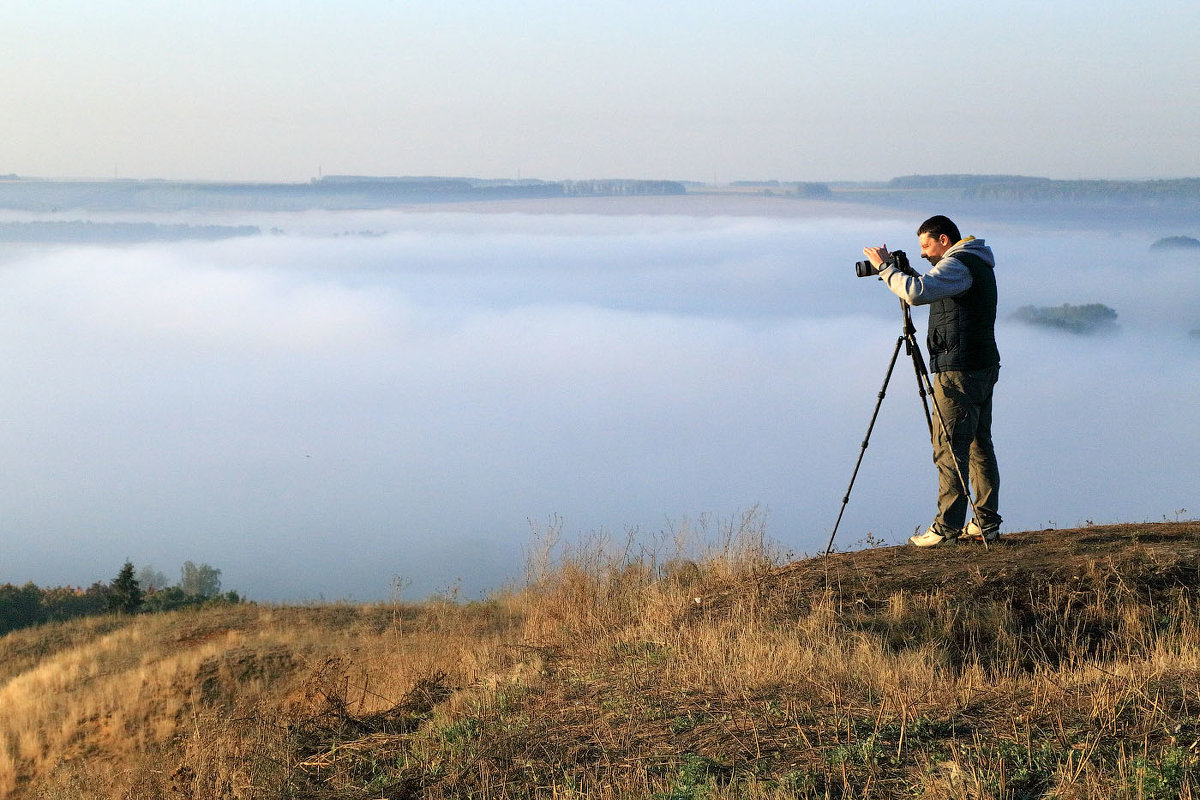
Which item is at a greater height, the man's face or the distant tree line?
the man's face

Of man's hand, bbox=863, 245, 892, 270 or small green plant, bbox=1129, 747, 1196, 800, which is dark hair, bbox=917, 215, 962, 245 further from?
small green plant, bbox=1129, 747, 1196, 800

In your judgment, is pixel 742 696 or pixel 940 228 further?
pixel 940 228

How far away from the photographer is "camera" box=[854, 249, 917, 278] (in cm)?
766

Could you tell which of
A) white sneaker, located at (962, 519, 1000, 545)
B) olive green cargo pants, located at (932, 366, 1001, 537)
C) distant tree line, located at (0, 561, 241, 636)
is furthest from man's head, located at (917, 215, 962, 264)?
distant tree line, located at (0, 561, 241, 636)

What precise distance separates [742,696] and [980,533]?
3407 mm

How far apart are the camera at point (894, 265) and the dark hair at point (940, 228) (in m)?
0.32

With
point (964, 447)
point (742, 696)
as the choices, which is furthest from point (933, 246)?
point (742, 696)

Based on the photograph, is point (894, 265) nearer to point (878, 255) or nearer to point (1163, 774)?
point (878, 255)

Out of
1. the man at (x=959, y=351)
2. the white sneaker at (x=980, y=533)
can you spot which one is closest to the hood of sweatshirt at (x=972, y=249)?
the man at (x=959, y=351)

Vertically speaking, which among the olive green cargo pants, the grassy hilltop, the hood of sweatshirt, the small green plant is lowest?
the grassy hilltop

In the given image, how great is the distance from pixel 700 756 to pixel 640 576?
16.5 ft

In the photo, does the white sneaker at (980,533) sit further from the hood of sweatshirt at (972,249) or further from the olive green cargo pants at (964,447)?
the hood of sweatshirt at (972,249)

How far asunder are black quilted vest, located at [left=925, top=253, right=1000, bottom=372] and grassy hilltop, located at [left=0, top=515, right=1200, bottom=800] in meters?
1.44

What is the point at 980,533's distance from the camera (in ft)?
26.8
